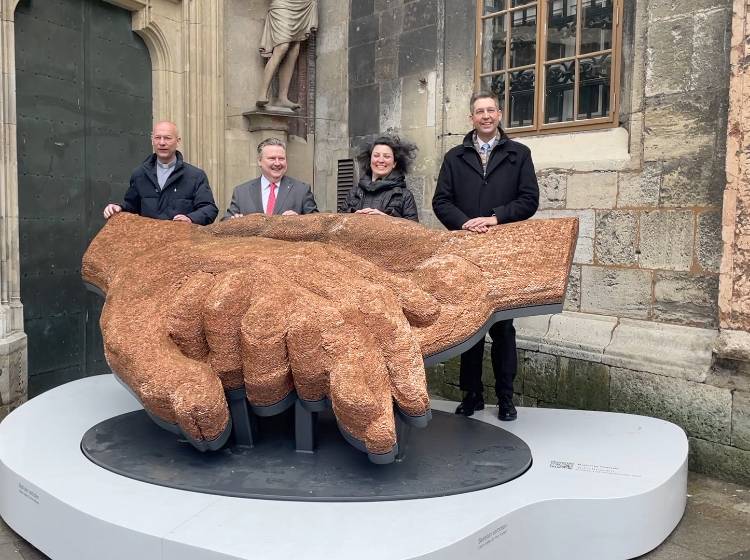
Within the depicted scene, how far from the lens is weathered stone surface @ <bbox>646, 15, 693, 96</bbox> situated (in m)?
4.11

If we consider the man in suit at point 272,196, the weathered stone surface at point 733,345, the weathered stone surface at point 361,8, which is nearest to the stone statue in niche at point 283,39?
the weathered stone surface at point 361,8

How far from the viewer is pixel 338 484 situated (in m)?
2.53

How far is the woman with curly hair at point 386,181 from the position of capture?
342cm

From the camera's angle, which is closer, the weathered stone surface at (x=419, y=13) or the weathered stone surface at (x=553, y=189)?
the weathered stone surface at (x=553, y=189)

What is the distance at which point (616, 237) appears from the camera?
179 inches

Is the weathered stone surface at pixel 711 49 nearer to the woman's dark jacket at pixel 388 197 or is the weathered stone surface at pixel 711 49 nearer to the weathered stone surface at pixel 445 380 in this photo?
the woman's dark jacket at pixel 388 197

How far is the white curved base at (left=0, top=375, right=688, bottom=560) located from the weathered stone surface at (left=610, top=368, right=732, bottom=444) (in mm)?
684

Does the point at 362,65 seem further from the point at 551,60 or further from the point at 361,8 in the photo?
the point at 551,60

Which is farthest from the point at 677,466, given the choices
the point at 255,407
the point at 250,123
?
the point at 250,123

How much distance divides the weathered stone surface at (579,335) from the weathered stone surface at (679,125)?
41.8 inches

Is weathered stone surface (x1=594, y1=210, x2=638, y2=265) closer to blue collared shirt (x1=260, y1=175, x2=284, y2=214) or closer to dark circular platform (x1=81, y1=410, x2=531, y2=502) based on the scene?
dark circular platform (x1=81, y1=410, x2=531, y2=502)

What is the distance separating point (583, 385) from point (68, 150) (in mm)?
3902

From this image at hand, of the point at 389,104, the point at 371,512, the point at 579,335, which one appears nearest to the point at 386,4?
the point at 389,104

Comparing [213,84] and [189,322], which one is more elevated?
[213,84]
